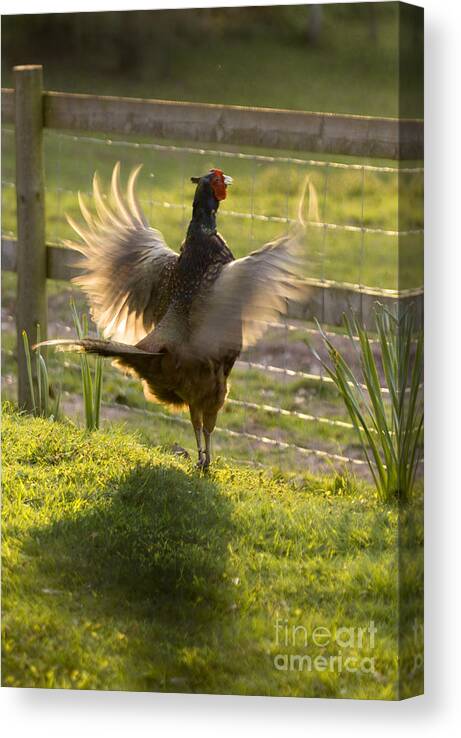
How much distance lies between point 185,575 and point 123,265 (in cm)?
93

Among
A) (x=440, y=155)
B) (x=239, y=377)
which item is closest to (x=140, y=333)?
(x=239, y=377)

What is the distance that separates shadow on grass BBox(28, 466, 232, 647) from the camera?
388 centimetres

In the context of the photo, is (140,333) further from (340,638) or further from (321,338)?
(340,638)

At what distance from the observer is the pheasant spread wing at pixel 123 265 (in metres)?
4.08

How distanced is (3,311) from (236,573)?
1228 mm

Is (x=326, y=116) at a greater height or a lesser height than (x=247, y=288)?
greater

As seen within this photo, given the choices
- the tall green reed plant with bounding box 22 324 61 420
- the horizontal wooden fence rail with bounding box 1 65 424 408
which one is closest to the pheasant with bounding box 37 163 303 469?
the horizontal wooden fence rail with bounding box 1 65 424 408

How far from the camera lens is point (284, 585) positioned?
3.81m

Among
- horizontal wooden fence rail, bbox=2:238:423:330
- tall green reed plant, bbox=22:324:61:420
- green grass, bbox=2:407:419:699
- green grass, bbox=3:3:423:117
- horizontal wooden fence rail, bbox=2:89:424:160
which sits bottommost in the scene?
green grass, bbox=2:407:419:699

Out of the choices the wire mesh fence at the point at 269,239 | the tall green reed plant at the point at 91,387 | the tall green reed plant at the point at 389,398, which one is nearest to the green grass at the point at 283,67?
the wire mesh fence at the point at 269,239

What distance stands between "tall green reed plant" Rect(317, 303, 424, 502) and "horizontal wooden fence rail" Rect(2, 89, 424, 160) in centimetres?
44

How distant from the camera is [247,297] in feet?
12.7

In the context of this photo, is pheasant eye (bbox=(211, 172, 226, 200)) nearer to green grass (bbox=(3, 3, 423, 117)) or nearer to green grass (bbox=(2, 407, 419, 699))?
green grass (bbox=(3, 3, 423, 117))

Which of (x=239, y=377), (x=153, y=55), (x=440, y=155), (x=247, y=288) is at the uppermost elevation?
(x=153, y=55)
